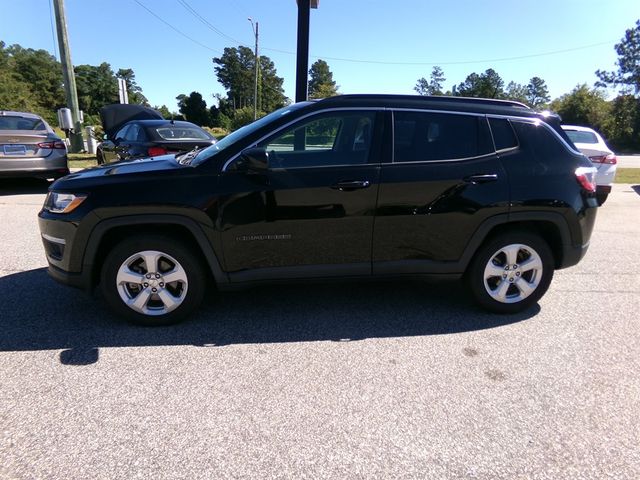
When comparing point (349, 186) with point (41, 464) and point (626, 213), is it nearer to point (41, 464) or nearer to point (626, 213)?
point (41, 464)

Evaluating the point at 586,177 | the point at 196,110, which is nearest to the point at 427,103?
the point at 586,177

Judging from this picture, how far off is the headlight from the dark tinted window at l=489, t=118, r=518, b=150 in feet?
10.6

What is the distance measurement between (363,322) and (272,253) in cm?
96

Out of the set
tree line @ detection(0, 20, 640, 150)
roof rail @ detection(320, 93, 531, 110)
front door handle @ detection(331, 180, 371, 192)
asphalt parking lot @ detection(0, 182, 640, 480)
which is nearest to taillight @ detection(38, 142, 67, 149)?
asphalt parking lot @ detection(0, 182, 640, 480)

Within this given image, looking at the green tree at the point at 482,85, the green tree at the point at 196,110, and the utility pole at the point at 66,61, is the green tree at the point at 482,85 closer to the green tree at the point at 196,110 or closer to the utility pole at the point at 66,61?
the green tree at the point at 196,110

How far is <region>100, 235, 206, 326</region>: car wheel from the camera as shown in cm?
327

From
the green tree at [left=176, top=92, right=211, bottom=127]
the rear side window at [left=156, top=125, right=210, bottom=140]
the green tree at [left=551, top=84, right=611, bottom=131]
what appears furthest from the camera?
the green tree at [left=176, top=92, right=211, bottom=127]

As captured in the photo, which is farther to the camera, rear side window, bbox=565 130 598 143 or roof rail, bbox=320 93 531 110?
rear side window, bbox=565 130 598 143

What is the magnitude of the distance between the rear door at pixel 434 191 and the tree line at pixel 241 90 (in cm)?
2359

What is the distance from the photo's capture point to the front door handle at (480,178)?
3461 millimetres

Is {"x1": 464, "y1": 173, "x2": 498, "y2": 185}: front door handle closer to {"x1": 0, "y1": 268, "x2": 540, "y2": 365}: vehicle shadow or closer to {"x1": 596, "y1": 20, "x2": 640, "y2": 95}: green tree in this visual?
{"x1": 0, "y1": 268, "x2": 540, "y2": 365}: vehicle shadow

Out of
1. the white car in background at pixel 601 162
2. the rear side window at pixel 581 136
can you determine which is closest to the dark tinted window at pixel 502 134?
the white car in background at pixel 601 162

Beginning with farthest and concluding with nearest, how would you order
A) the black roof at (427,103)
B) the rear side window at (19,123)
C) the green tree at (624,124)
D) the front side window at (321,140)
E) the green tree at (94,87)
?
the green tree at (94,87), the green tree at (624,124), the rear side window at (19,123), the black roof at (427,103), the front side window at (321,140)

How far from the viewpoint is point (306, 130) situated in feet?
11.4
